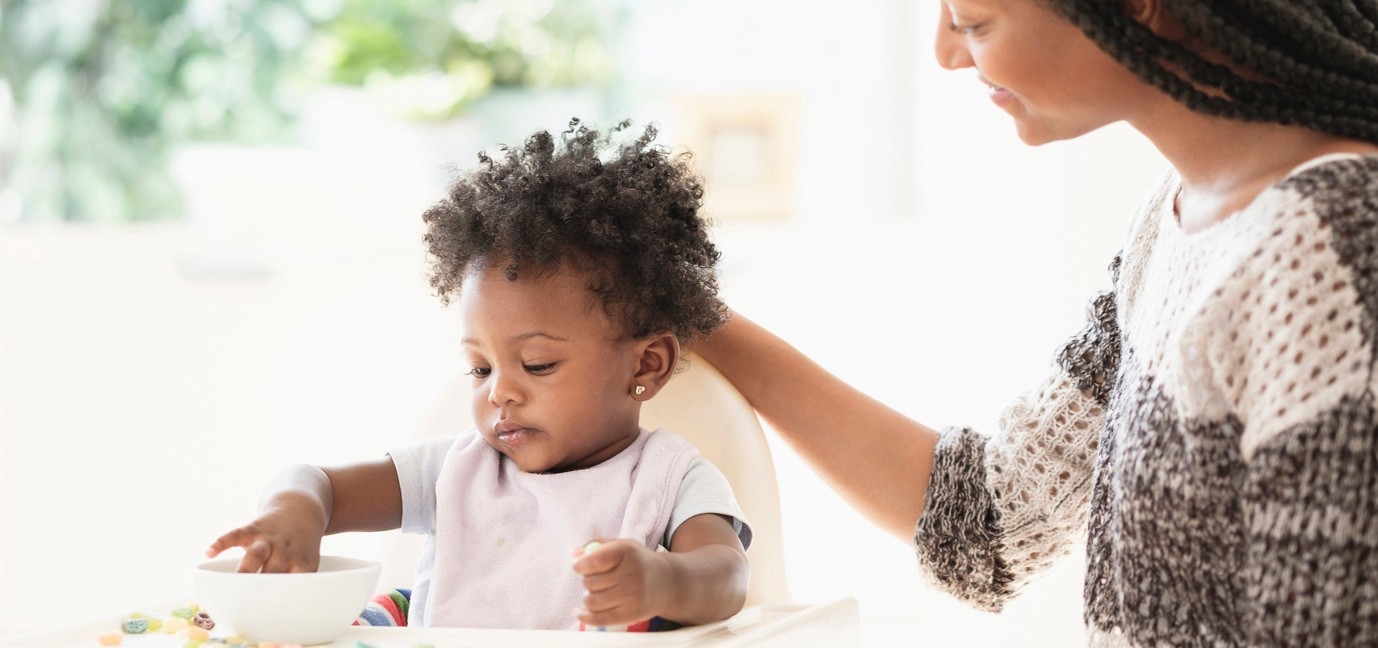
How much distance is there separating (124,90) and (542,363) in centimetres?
203

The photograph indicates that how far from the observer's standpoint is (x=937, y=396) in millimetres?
2436

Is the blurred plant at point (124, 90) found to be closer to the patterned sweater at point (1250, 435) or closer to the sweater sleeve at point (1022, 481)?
the sweater sleeve at point (1022, 481)

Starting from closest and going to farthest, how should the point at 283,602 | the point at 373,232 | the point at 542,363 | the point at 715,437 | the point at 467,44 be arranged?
the point at 283,602
the point at 542,363
the point at 715,437
the point at 373,232
the point at 467,44

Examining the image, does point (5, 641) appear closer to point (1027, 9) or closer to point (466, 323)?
point (466, 323)

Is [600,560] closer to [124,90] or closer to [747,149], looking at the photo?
[747,149]

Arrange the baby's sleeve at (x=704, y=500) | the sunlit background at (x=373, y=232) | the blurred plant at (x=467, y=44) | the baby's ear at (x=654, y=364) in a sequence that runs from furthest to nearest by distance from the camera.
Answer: the blurred plant at (x=467, y=44) → the sunlit background at (x=373, y=232) → the baby's ear at (x=654, y=364) → the baby's sleeve at (x=704, y=500)

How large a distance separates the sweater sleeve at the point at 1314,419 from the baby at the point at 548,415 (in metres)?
0.38

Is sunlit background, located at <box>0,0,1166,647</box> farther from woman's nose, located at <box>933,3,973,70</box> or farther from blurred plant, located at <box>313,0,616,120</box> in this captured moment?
woman's nose, located at <box>933,3,973,70</box>

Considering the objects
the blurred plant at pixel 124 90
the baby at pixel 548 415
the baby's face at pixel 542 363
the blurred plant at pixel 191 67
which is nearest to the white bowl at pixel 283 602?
the baby at pixel 548 415

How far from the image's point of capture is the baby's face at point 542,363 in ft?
3.27

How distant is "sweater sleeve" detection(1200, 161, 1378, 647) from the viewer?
2.21 ft

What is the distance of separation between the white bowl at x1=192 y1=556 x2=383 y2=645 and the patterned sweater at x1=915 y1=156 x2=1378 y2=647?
504 mm

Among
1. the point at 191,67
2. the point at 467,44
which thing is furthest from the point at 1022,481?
the point at 191,67

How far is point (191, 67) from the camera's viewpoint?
2682 millimetres
